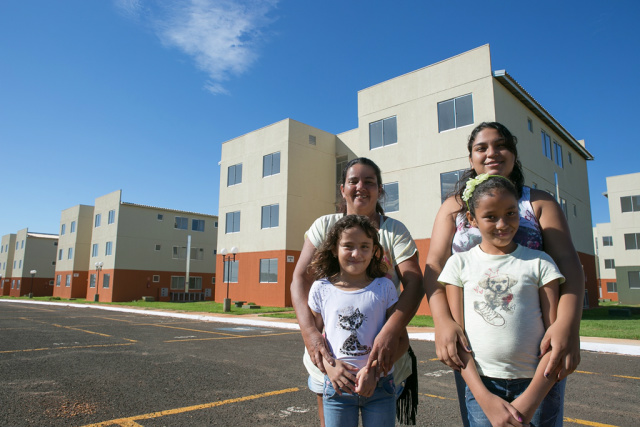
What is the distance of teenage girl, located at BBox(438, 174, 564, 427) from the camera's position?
6.36ft

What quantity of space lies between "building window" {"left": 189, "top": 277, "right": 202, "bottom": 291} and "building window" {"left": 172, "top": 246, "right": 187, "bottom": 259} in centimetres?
251

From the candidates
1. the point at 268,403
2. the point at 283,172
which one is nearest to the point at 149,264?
the point at 283,172

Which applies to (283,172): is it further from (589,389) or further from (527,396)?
(527,396)

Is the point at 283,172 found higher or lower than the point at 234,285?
higher

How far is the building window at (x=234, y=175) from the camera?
29.8 meters

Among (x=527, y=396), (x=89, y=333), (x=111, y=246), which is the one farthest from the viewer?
(x=111, y=246)

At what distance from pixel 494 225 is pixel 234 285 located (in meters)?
27.9

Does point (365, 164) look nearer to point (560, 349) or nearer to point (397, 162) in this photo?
point (560, 349)

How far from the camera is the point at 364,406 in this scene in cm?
226

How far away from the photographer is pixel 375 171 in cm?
272

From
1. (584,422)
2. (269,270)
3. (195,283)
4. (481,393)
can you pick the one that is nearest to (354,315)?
(481,393)

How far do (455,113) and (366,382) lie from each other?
62.6 feet

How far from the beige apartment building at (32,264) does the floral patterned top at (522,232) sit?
7054 centimetres

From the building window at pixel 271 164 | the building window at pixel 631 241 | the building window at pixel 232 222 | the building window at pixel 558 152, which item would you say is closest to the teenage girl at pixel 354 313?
the building window at pixel 271 164
